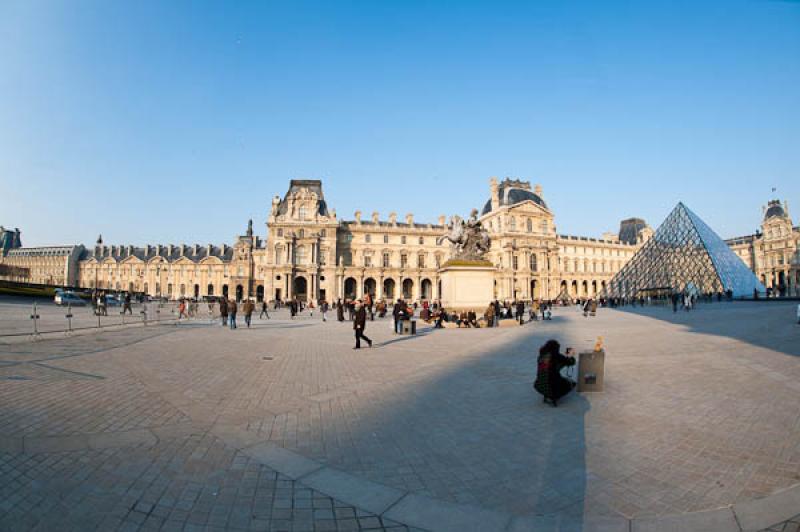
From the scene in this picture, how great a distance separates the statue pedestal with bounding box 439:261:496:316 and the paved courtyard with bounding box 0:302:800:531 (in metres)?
12.6

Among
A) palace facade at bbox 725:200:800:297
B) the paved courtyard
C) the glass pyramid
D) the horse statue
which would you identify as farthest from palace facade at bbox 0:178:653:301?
the paved courtyard

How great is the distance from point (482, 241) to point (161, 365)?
17.1 metres

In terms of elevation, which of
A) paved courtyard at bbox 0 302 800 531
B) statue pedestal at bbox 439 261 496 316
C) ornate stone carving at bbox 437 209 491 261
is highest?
ornate stone carving at bbox 437 209 491 261

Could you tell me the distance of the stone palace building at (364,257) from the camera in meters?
61.8

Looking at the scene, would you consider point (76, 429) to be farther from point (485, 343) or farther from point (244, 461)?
point (485, 343)

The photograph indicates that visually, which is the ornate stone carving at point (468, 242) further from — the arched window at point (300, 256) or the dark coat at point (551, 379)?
the arched window at point (300, 256)

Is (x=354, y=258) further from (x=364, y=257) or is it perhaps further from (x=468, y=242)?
(x=468, y=242)

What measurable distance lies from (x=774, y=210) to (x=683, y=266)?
59154 millimetres

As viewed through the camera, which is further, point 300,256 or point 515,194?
point 515,194

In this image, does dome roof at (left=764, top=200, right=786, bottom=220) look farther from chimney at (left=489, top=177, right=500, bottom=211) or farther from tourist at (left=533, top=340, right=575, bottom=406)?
tourist at (left=533, top=340, right=575, bottom=406)

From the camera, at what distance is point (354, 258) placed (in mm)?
67562

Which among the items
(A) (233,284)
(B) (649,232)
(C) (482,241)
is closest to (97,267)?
(A) (233,284)

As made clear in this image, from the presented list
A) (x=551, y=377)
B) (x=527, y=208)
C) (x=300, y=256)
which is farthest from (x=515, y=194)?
(x=551, y=377)

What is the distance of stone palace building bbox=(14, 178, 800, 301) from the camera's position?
61.8 m
